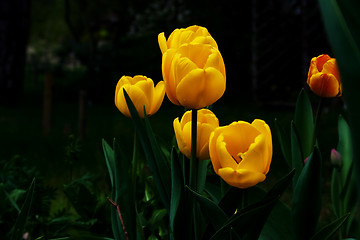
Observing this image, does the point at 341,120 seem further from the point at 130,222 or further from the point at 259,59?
the point at 259,59

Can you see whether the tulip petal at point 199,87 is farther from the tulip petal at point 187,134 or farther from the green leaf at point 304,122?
the green leaf at point 304,122

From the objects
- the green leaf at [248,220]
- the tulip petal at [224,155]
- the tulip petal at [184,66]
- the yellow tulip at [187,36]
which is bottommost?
the green leaf at [248,220]

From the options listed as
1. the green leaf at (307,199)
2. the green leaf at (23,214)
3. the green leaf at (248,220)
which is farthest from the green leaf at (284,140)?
the green leaf at (23,214)

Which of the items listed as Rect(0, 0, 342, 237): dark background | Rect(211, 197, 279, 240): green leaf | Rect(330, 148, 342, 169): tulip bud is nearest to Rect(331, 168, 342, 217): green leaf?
Rect(330, 148, 342, 169): tulip bud

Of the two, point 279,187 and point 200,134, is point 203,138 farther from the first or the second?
point 279,187

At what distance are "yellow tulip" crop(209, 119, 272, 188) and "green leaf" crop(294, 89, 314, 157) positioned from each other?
1.95ft

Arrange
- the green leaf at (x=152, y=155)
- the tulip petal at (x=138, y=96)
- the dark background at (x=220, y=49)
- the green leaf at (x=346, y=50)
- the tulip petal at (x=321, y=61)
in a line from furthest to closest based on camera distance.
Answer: the dark background at (x=220, y=49)
the tulip petal at (x=321, y=61)
the tulip petal at (x=138, y=96)
the green leaf at (x=152, y=155)
the green leaf at (x=346, y=50)

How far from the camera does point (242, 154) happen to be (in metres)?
0.92

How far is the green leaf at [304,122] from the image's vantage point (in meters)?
1.51

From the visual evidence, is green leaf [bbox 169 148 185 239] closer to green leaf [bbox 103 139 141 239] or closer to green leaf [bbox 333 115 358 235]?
green leaf [bbox 103 139 141 239]

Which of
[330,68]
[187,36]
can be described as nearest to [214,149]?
[187,36]

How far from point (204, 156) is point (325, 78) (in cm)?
40

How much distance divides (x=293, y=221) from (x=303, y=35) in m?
7.37

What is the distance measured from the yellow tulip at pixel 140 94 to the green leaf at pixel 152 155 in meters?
0.12
